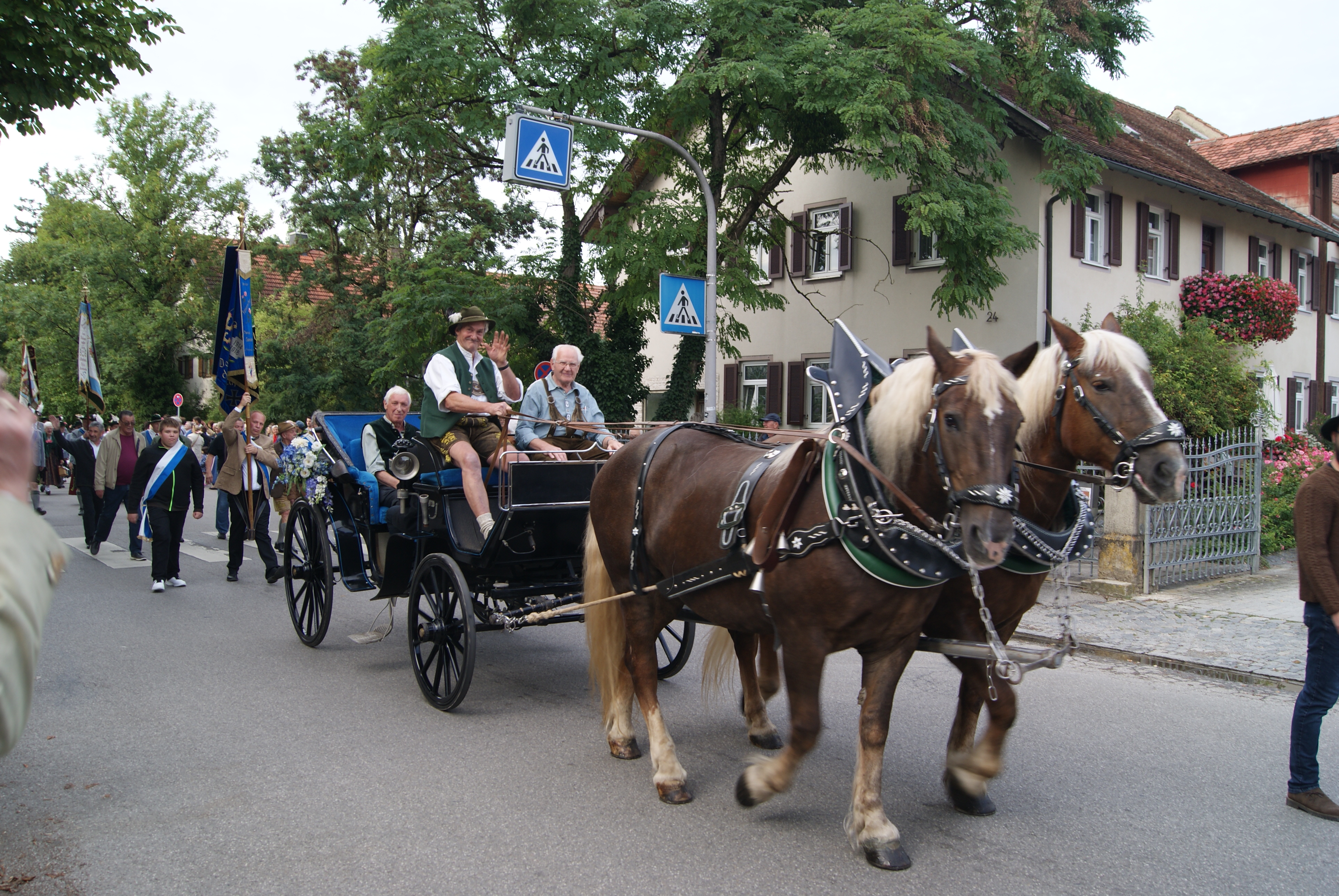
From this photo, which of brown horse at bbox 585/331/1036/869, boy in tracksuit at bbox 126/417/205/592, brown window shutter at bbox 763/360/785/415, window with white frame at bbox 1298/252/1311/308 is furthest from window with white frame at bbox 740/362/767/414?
brown horse at bbox 585/331/1036/869

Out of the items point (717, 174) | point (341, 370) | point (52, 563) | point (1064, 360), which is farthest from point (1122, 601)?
point (341, 370)

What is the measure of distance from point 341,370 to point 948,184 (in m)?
16.5

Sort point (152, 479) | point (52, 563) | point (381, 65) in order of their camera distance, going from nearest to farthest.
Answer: point (52, 563)
point (152, 479)
point (381, 65)

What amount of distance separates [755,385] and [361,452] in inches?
628

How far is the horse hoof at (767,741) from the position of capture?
4650 millimetres

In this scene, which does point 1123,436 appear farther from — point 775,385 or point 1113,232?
point 775,385

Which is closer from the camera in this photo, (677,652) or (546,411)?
(546,411)

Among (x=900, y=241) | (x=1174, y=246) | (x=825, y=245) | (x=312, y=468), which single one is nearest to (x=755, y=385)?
(x=825, y=245)

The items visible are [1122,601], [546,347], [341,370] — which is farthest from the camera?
[341,370]

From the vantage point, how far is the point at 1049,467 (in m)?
3.86

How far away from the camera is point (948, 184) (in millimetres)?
14305

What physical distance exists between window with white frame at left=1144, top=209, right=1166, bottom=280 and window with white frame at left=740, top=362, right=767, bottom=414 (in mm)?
8179

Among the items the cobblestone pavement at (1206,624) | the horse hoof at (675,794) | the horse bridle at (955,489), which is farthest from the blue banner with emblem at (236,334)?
the horse bridle at (955,489)

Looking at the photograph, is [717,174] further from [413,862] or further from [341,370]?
[413,862]
